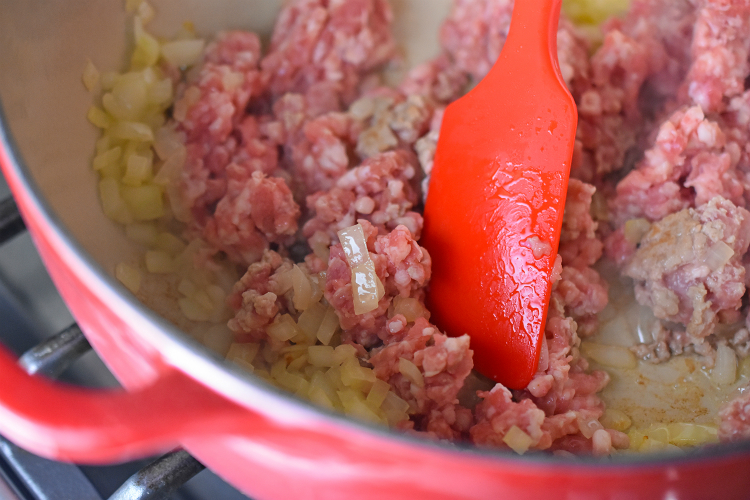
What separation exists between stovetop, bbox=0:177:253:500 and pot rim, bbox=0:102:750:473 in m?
0.43

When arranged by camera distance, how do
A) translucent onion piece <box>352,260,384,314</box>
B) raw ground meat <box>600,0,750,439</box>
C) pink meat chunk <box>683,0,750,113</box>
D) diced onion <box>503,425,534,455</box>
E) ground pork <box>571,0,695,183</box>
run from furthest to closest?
ground pork <box>571,0,695,183</box>, pink meat chunk <box>683,0,750,113</box>, raw ground meat <box>600,0,750,439</box>, translucent onion piece <box>352,260,384,314</box>, diced onion <box>503,425,534,455</box>

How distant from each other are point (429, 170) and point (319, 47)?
1.57ft

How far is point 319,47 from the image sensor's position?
5.18 ft

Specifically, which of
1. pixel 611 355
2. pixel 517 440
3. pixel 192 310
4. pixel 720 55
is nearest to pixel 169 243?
pixel 192 310

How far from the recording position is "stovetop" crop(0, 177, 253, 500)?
43.3 inches

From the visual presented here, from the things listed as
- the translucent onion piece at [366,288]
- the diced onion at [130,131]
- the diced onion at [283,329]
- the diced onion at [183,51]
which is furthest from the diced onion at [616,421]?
the diced onion at [183,51]

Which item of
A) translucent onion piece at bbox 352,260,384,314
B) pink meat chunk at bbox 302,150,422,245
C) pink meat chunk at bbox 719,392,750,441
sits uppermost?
pink meat chunk at bbox 302,150,422,245

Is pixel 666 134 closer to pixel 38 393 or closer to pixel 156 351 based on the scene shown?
pixel 156 351

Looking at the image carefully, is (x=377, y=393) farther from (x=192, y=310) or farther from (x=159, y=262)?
(x=159, y=262)

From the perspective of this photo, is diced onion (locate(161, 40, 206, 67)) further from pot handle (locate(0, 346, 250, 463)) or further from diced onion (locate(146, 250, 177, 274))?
pot handle (locate(0, 346, 250, 463))

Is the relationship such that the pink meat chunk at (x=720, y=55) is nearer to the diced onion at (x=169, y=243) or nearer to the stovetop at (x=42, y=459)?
the diced onion at (x=169, y=243)

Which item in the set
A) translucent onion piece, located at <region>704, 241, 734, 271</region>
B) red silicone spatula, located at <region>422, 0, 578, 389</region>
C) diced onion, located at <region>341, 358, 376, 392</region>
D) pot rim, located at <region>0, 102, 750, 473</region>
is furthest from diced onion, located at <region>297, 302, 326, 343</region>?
translucent onion piece, located at <region>704, 241, 734, 271</region>

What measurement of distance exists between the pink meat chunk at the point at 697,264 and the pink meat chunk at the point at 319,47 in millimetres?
870

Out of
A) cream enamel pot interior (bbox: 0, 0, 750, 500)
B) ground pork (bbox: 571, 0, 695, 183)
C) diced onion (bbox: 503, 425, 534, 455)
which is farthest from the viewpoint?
ground pork (bbox: 571, 0, 695, 183)
